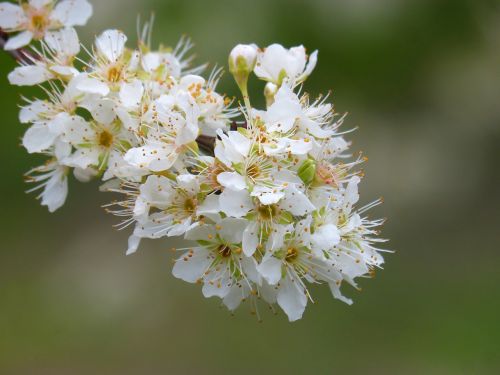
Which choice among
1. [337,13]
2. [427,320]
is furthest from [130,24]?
[427,320]

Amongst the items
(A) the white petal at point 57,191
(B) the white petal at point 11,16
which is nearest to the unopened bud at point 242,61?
(A) the white petal at point 57,191

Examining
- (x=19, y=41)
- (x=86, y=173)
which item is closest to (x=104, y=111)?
(x=86, y=173)

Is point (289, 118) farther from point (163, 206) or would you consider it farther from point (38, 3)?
point (38, 3)

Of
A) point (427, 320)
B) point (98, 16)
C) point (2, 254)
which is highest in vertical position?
point (98, 16)

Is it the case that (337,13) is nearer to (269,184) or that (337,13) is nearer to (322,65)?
(322,65)

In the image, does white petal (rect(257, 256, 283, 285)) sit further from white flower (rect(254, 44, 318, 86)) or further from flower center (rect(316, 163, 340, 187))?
white flower (rect(254, 44, 318, 86))

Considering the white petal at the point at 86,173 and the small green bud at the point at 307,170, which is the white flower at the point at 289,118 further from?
the white petal at the point at 86,173
